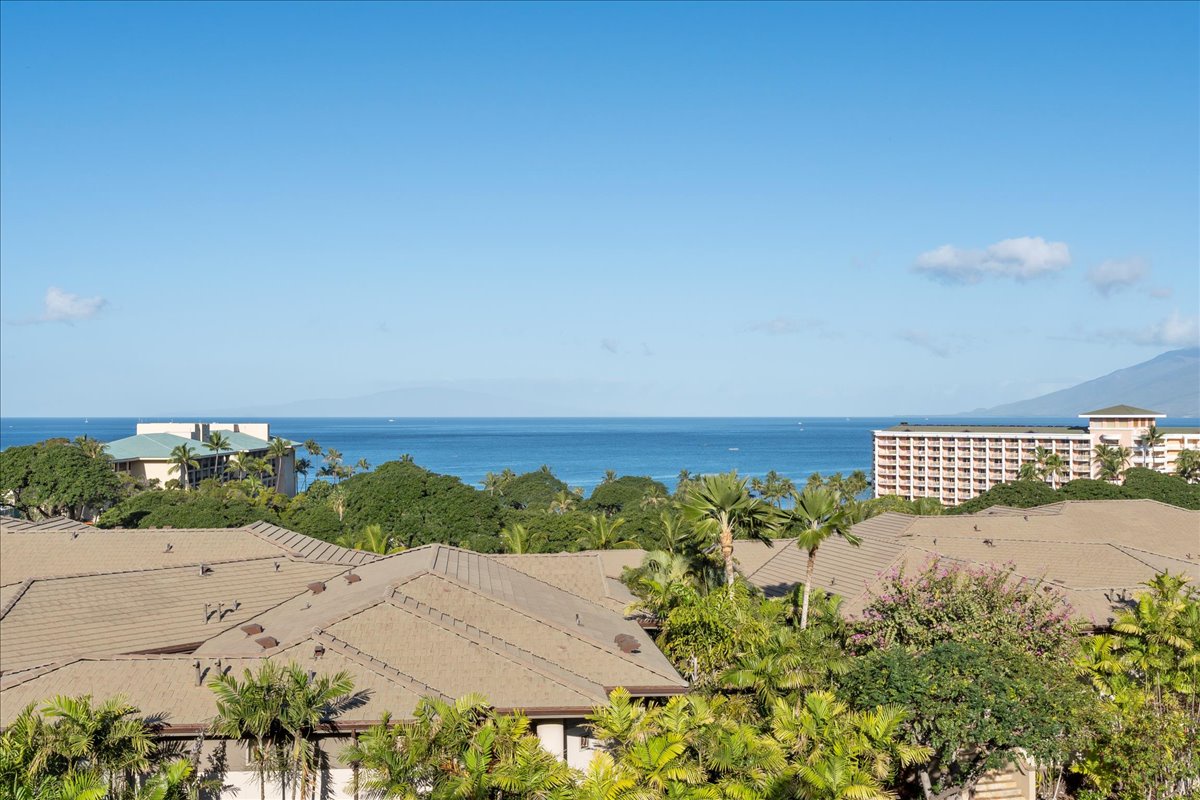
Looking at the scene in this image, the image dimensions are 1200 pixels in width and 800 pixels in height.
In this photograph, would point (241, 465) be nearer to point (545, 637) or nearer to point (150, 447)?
point (150, 447)

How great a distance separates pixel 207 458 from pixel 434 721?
12312cm

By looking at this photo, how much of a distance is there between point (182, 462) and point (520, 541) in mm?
81016

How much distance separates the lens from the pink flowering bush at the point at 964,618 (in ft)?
69.6

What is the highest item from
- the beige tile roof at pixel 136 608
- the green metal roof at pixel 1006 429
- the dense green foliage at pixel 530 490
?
the green metal roof at pixel 1006 429

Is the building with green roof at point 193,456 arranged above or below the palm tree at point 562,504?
above

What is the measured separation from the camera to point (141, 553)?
34.7 meters

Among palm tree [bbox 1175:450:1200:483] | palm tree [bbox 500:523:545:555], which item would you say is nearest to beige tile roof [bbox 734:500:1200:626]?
palm tree [bbox 500:523:545:555]

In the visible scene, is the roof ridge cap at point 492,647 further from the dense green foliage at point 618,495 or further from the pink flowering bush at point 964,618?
the dense green foliage at point 618,495

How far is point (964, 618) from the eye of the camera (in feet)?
71.1

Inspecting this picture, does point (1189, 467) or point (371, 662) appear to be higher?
point (371, 662)

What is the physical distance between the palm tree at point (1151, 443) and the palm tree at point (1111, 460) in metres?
4.02

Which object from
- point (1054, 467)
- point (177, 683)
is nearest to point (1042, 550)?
point (177, 683)

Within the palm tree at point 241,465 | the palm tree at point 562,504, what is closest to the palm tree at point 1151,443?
the palm tree at point 562,504

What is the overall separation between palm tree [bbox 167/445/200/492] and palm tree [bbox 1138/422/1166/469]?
136217 millimetres
